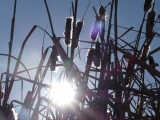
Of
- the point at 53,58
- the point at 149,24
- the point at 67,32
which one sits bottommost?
the point at 53,58

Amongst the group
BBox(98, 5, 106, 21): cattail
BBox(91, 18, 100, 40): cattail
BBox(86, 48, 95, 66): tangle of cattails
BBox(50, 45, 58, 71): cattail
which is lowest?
BBox(50, 45, 58, 71): cattail

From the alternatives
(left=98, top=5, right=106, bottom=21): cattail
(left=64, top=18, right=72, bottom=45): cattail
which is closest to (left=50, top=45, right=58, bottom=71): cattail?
(left=64, top=18, right=72, bottom=45): cattail

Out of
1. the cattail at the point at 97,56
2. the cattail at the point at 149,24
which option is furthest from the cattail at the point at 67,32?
the cattail at the point at 149,24

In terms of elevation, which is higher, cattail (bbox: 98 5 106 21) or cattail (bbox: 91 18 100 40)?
cattail (bbox: 98 5 106 21)

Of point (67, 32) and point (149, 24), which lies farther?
point (149, 24)

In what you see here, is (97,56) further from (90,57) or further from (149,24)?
(149,24)

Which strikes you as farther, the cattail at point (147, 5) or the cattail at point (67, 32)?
the cattail at point (147, 5)

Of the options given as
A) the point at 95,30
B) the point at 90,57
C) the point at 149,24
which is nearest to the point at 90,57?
the point at 90,57

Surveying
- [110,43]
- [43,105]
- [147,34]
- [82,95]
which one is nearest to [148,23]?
[147,34]

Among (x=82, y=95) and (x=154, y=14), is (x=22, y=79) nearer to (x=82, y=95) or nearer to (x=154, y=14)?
(x=82, y=95)

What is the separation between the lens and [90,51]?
6.54 feet

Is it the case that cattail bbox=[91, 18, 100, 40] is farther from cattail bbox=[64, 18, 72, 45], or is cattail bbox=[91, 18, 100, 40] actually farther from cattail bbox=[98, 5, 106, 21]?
cattail bbox=[64, 18, 72, 45]

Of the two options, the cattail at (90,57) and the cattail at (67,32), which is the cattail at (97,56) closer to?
the cattail at (90,57)

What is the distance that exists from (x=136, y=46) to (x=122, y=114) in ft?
2.21
